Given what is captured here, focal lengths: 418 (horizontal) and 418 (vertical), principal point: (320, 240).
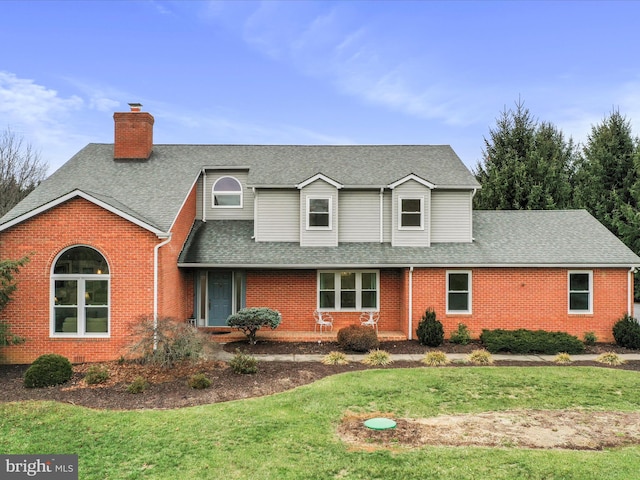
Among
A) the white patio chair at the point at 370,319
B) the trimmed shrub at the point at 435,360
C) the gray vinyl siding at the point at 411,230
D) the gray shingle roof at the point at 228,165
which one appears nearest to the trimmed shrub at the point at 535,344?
→ the trimmed shrub at the point at 435,360

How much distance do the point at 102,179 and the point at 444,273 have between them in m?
14.1

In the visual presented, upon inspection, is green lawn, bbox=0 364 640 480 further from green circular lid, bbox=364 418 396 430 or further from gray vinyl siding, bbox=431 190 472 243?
gray vinyl siding, bbox=431 190 472 243

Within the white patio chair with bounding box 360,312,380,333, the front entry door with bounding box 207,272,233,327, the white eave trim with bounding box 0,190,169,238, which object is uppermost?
the white eave trim with bounding box 0,190,169,238

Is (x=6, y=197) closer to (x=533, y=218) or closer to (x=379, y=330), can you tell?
(x=379, y=330)

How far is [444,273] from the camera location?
51.5 feet

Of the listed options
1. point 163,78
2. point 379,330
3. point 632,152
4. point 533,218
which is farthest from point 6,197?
point 632,152

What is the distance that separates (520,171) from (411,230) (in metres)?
13.8

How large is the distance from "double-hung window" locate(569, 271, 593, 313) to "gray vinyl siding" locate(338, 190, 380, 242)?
764 centimetres

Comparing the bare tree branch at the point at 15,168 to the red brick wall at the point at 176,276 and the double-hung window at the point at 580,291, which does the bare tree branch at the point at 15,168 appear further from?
the double-hung window at the point at 580,291

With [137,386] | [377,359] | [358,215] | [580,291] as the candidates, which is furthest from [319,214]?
[580,291]

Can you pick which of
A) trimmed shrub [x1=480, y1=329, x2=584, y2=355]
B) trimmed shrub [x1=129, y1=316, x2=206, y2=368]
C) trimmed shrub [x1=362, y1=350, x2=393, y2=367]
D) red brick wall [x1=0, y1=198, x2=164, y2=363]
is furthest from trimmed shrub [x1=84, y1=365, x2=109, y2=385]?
trimmed shrub [x1=480, y1=329, x2=584, y2=355]

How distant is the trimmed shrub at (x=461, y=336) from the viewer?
1512 cm

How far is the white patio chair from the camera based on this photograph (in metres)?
16.2

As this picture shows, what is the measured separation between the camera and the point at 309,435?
23.3 feet
